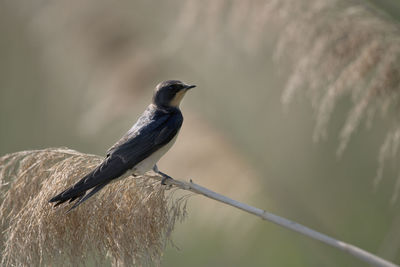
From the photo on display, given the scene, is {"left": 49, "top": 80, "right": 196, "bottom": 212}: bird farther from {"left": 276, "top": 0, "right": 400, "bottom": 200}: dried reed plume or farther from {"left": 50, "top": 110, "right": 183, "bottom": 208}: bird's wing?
{"left": 276, "top": 0, "right": 400, "bottom": 200}: dried reed plume

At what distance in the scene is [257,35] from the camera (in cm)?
253

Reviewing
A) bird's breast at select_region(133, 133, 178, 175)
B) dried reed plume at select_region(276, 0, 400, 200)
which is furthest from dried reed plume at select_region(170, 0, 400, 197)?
bird's breast at select_region(133, 133, 178, 175)

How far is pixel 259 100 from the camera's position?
3.89m

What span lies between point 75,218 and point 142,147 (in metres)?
0.75

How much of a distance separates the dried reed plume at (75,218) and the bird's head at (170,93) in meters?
1.04

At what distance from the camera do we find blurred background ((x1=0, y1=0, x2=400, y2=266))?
2.17 meters

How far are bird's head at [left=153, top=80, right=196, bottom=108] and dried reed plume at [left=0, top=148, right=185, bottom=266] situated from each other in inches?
40.8

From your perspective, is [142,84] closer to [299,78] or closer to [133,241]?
[299,78]

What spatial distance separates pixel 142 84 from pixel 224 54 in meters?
0.51

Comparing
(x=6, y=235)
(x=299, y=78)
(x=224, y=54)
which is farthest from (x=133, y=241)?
(x=224, y=54)

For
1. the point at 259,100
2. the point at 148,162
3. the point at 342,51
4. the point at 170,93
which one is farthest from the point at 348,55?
the point at 259,100

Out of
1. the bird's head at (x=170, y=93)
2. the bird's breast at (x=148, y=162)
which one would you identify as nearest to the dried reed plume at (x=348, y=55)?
the bird's breast at (x=148, y=162)

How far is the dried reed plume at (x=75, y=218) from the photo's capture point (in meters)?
1.80

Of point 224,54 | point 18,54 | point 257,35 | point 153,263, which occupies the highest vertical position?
point 257,35
